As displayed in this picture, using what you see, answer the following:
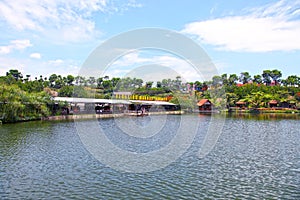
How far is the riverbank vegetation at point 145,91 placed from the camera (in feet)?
101

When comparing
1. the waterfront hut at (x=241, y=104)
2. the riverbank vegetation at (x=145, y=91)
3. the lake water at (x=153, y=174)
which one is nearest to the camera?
the lake water at (x=153, y=174)

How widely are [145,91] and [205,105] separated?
19460mm

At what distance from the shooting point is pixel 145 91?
75.1 meters

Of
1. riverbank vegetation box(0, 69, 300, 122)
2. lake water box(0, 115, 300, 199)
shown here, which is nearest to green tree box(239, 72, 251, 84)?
riverbank vegetation box(0, 69, 300, 122)

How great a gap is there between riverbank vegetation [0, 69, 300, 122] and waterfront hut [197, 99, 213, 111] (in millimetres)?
1312

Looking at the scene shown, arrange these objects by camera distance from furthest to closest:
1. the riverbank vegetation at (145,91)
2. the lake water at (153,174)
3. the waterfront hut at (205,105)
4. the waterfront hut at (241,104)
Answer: the waterfront hut at (241,104)
the waterfront hut at (205,105)
the riverbank vegetation at (145,91)
the lake water at (153,174)

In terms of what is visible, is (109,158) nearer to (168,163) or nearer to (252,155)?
Answer: (168,163)

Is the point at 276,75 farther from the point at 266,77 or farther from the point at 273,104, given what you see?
the point at 273,104

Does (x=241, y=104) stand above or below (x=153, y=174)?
above

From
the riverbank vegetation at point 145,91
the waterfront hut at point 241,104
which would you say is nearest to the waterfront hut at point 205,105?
the riverbank vegetation at point 145,91

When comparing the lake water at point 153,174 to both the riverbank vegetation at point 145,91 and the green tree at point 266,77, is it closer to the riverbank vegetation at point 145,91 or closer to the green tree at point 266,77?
the riverbank vegetation at point 145,91

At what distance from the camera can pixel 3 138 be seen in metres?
18.7

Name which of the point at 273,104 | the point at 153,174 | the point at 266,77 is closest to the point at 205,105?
the point at 273,104

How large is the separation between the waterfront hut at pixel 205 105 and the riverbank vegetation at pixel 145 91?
1312 mm
